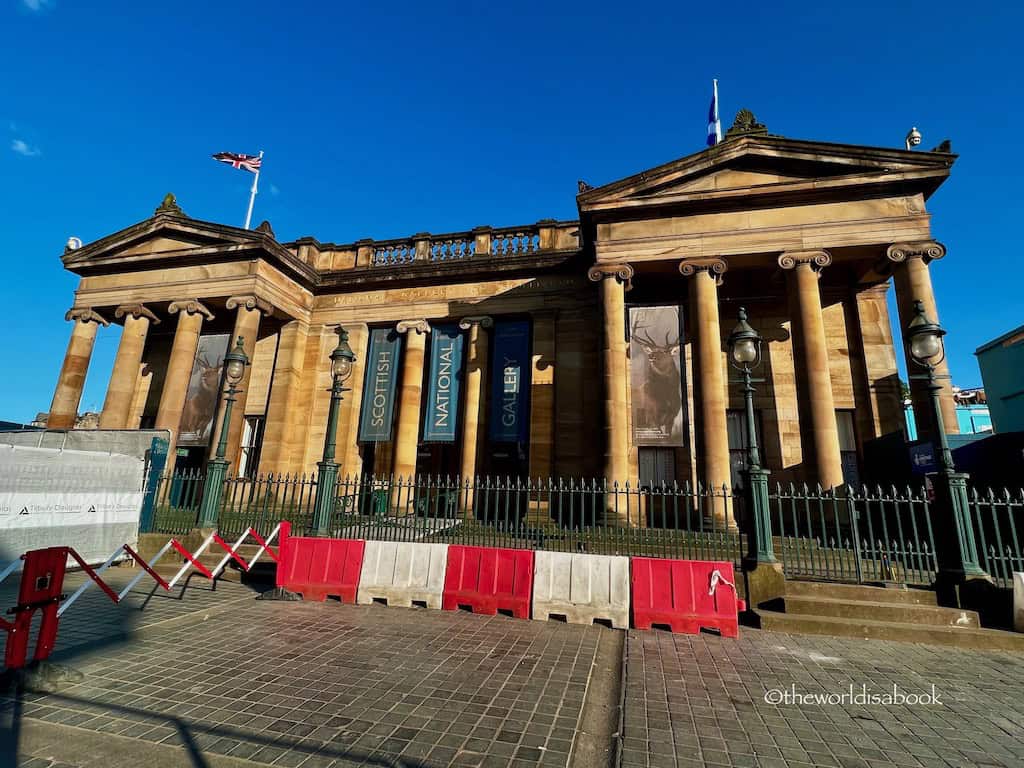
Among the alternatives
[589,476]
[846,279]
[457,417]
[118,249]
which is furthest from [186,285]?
[846,279]

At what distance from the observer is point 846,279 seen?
14781mm

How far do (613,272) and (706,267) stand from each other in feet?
8.50

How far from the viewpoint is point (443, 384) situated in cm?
1628

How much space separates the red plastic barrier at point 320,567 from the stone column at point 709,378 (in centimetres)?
831

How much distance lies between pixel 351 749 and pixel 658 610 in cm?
447

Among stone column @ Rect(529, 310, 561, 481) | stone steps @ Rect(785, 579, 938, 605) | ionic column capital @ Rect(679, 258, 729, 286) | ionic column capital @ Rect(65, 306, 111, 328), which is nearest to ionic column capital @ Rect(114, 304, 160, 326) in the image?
ionic column capital @ Rect(65, 306, 111, 328)

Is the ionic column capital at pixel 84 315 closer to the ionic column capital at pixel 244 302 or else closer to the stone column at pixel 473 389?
the ionic column capital at pixel 244 302

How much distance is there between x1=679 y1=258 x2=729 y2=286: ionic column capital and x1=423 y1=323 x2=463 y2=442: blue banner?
7892 millimetres

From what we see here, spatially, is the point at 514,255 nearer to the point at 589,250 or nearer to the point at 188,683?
the point at 589,250

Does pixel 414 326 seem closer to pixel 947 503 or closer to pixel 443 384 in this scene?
pixel 443 384

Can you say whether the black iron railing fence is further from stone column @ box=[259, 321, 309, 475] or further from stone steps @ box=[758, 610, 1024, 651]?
stone column @ box=[259, 321, 309, 475]

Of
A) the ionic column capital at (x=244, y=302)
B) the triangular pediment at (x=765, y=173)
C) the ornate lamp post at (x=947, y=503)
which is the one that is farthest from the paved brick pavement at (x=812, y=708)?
the ionic column capital at (x=244, y=302)

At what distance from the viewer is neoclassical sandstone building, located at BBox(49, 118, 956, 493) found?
1233 centimetres

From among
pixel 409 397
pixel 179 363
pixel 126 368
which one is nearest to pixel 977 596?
pixel 409 397
